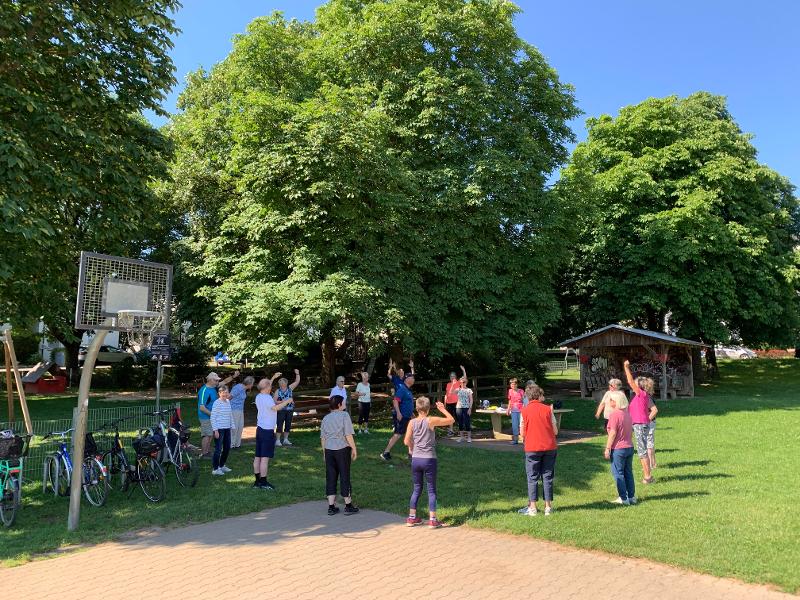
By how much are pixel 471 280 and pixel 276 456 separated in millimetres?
8132

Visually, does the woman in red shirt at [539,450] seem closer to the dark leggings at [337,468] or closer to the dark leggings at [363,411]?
the dark leggings at [337,468]

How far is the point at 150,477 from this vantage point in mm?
8984

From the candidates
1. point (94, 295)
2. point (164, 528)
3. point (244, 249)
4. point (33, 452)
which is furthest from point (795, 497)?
point (244, 249)

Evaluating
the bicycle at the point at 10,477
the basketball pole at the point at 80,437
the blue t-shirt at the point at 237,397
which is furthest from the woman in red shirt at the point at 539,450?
the bicycle at the point at 10,477

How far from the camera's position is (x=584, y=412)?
69.0 ft

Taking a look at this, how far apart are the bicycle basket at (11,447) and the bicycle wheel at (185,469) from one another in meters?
2.31

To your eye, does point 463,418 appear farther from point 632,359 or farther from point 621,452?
point 632,359

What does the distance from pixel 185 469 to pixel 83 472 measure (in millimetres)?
1706

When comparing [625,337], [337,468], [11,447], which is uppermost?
[625,337]

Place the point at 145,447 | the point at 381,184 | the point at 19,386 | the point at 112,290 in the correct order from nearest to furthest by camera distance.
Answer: the point at 112,290 < the point at 145,447 < the point at 19,386 < the point at 381,184

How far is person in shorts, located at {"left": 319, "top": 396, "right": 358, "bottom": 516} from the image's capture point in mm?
8062

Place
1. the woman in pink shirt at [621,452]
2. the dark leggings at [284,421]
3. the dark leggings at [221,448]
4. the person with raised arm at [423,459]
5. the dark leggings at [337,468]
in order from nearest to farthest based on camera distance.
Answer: the person with raised arm at [423,459], the dark leggings at [337,468], the woman in pink shirt at [621,452], the dark leggings at [221,448], the dark leggings at [284,421]

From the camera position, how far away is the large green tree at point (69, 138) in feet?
32.6

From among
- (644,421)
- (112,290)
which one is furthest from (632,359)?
(112,290)
